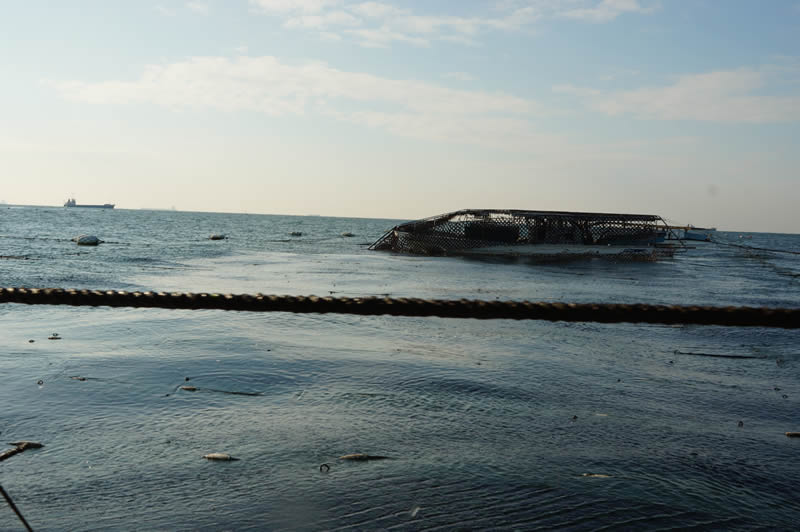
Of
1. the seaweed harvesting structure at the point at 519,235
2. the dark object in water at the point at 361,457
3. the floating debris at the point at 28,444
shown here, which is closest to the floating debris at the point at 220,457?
the dark object in water at the point at 361,457

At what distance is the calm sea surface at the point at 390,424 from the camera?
13.4 ft

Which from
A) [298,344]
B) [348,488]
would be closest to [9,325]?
[298,344]

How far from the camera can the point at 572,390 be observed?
7.45 meters

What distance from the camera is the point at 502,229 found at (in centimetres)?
4006

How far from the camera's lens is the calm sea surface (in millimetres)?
4090

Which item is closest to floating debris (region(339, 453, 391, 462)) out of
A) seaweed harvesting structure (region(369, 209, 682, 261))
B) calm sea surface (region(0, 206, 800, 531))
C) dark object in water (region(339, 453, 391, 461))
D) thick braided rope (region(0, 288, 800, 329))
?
dark object in water (region(339, 453, 391, 461))

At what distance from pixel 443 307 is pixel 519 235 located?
39.1 metres

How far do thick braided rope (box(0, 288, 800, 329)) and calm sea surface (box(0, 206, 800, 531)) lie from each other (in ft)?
6.94

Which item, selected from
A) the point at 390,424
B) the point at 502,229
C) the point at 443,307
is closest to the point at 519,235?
the point at 502,229

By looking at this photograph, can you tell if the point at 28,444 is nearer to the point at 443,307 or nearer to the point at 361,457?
the point at 361,457

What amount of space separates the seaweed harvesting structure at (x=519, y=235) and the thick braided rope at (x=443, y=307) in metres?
35.4

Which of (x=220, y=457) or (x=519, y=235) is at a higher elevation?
(x=519, y=235)

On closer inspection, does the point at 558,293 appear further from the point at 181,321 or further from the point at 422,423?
the point at 422,423

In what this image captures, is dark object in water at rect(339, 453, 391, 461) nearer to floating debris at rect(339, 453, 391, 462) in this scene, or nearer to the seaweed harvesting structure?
floating debris at rect(339, 453, 391, 462)
